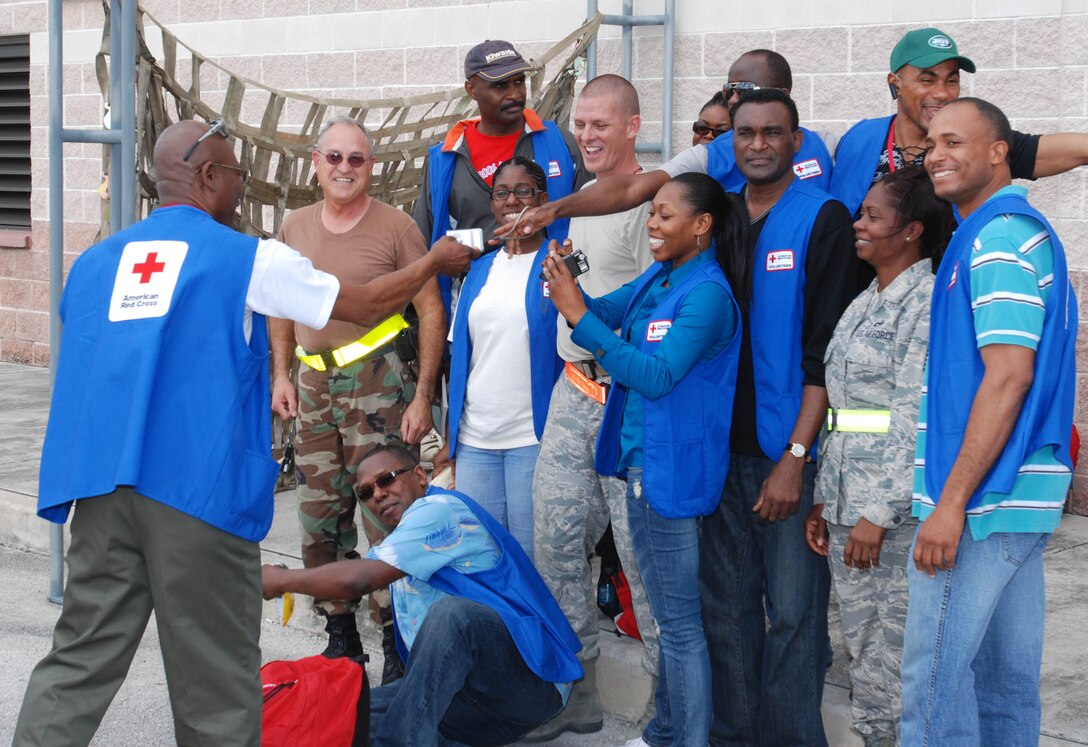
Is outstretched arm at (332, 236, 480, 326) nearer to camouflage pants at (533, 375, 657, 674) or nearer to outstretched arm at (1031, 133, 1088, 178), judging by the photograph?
camouflage pants at (533, 375, 657, 674)

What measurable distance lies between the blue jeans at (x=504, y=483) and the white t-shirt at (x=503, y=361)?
41 mm

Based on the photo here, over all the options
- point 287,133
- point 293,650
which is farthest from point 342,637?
point 287,133

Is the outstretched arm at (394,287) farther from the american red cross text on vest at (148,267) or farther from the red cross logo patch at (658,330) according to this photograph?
the red cross logo patch at (658,330)

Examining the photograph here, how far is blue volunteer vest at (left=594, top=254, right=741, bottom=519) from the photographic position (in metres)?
3.69

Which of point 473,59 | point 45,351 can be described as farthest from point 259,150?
point 45,351

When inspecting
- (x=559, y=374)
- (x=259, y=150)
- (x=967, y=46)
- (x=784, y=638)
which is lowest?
(x=784, y=638)

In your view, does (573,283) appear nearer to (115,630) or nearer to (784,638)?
(784,638)

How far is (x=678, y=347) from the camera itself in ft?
11.9

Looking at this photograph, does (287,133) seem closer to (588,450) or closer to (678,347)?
(588,450)

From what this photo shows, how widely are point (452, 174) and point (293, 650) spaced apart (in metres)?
1.95

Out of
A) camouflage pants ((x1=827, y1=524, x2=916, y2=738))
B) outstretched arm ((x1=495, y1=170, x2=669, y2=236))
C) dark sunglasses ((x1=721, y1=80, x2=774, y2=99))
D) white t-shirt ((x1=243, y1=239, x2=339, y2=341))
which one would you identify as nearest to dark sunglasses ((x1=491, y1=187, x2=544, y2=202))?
outstretched arm ((x1=495, y1=170, x2=669, y2=236))

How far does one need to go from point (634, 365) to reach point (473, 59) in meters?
1.78

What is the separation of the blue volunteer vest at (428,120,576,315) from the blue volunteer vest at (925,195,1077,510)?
2.10m

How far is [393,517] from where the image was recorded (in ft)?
13.8
